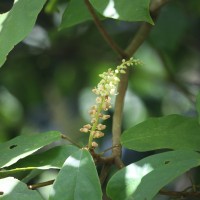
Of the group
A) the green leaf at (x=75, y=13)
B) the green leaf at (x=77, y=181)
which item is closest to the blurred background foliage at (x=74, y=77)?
the green leaf at (x=75, y=13)

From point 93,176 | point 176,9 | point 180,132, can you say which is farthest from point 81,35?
point 93,176

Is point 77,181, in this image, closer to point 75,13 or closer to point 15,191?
point 15,191

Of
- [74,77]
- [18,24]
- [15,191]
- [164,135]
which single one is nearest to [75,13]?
[18,24]

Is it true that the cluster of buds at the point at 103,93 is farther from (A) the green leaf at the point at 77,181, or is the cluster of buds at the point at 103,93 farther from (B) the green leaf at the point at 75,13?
(B) the green leaf at the point at 75,13

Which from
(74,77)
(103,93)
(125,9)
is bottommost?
(74,77)

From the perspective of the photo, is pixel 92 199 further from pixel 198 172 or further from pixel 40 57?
pixel 40 57
